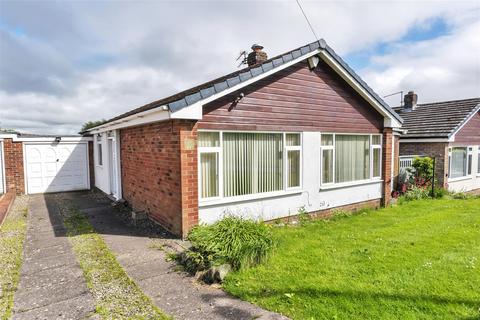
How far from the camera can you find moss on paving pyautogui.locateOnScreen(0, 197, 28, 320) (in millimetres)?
3942

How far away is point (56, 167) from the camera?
46.0 ft

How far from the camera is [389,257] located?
5.38m

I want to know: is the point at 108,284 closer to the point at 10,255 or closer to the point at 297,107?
the point at 10,255

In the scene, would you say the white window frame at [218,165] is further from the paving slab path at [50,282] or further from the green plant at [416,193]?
the green plant at [416,193]

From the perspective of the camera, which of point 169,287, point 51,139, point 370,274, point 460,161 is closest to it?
point 169,287

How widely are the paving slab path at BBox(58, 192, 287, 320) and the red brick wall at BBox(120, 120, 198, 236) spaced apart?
0.81m

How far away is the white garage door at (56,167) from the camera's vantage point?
1351 centimetres

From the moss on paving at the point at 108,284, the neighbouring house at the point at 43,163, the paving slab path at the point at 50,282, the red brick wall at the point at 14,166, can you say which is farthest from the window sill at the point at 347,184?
the red brick wall at the point at 14,166

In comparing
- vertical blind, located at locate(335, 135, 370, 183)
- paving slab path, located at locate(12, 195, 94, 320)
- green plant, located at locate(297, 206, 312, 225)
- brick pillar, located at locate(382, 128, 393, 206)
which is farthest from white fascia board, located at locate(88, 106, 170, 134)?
brick pillar, located at locate(382, 128, 393, 206)

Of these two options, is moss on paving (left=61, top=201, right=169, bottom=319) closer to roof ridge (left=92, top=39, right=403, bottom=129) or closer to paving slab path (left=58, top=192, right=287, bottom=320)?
paving slab path (left=58, top=192, right=287, bottom=320)

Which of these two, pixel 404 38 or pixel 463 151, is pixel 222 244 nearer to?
pixel 404 38

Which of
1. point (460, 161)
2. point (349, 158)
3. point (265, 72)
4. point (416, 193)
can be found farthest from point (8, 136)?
point (460, 161)

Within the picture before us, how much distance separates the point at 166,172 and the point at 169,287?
10.0 feet

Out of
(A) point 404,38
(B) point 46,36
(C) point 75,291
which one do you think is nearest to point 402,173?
(A) point 404,38
